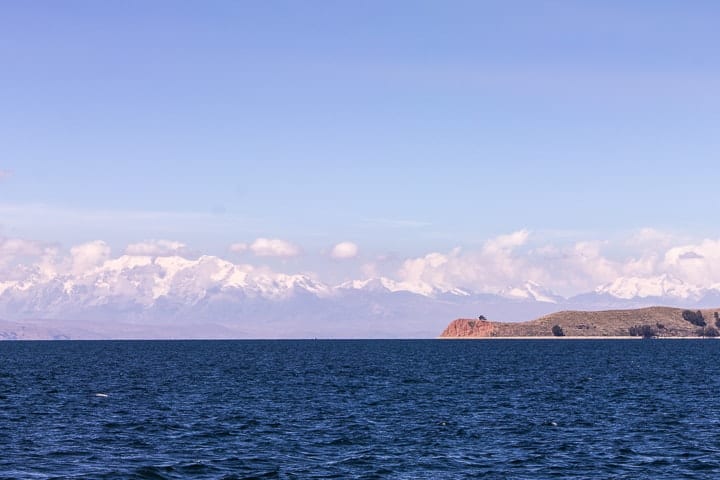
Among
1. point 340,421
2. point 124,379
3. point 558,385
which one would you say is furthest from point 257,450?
point 124,379

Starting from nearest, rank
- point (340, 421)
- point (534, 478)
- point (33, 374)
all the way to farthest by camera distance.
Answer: point (534, 478), point (340, 421), point (33, 374)

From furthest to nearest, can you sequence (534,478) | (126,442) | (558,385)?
(558,385) < (126,442) < (534,478)

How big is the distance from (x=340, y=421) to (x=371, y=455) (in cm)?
1933

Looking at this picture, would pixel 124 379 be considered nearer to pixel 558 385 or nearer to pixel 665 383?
pixel 558 385

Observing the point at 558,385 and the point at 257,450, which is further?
the point at 558,385

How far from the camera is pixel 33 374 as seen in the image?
166250mm

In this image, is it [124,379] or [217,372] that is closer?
[124,379]

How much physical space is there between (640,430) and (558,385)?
53.1m

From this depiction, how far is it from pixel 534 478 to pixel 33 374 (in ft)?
416

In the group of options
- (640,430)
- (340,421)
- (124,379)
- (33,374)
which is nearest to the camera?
(640,430)

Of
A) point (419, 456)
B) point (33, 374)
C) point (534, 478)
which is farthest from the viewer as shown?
point (33, 374)

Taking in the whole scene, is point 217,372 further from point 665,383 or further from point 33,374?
point 665,383

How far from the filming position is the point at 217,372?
171250 millimetres

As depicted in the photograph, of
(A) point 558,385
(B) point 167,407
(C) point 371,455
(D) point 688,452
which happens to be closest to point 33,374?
(B) point 167,407
